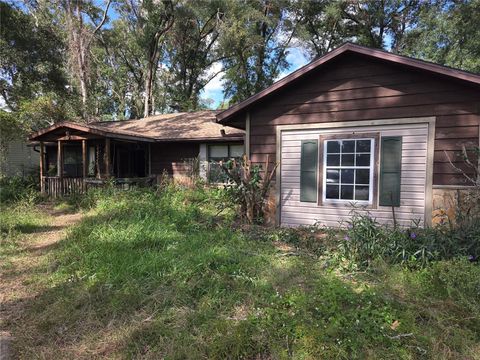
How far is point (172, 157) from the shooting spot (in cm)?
1295

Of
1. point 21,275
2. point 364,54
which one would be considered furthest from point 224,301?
point 364,54

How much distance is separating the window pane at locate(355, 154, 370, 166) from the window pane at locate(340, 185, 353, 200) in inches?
20.2

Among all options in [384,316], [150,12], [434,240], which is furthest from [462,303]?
[150,12]

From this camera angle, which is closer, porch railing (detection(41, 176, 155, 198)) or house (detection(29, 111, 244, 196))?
porch railing (detection(41, 176, 155, 198))

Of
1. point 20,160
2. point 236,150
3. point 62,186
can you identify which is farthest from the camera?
point 20,160

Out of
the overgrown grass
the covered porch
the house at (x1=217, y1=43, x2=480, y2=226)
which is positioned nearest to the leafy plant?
the house at (x1=217, y1=43, x2=480, y2=226)

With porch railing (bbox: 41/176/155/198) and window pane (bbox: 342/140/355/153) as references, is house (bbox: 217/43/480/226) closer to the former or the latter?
window pane (bbox: 342/140/355/153)

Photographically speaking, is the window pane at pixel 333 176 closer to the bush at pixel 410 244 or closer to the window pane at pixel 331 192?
the window pane at pixel 331 192

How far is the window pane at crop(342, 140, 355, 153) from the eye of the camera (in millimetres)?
6305

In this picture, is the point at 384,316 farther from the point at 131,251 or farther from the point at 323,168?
the point at 323,168

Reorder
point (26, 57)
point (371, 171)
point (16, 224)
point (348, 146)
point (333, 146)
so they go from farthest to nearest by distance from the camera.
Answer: point (26, 57), point (16, 224), point (333, 146), point (348, 146), point (371, 171)

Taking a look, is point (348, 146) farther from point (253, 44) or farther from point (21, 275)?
point (253, 44)

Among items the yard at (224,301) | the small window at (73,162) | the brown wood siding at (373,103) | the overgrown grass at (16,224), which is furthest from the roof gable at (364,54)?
the small window at (73,162)

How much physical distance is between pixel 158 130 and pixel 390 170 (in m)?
10.6
